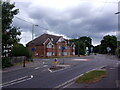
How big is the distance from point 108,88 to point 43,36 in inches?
2480

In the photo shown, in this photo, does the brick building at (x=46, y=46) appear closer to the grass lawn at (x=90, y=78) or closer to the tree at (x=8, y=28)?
the tree at (x=8, y=28)

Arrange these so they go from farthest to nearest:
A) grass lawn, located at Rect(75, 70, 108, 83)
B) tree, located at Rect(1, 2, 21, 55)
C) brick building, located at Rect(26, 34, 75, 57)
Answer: brick building, located at Rect(26, 34, 75, 57), tree, located at Rect(1, 2, 21, 55), grass lawn, located at Rect(75, 70, 108, 83)

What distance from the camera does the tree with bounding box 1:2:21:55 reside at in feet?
78.4

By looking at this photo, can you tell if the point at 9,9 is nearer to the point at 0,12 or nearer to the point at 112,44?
the point at 0,12

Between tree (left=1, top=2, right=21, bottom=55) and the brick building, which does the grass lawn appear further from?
the brick building

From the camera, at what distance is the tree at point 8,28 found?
23891 mm

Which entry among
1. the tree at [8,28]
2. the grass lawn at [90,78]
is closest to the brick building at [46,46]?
the tree at [8,28]

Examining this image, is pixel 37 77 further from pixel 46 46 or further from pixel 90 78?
pixel 46 46

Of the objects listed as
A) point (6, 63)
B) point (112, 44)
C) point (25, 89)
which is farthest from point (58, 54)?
point (25, 89)

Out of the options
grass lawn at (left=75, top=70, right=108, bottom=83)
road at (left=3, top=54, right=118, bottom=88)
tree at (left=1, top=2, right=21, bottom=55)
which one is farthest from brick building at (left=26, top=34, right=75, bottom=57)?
grass lawn at (left=75, top=70, right=108, bottom=83)

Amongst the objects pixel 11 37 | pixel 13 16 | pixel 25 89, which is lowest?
pixel 25 89

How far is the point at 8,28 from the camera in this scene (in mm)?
24844

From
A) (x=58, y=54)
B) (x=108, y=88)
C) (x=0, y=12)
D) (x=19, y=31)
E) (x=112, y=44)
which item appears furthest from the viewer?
(x=112, y=44)

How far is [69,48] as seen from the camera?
8638 centimetres
